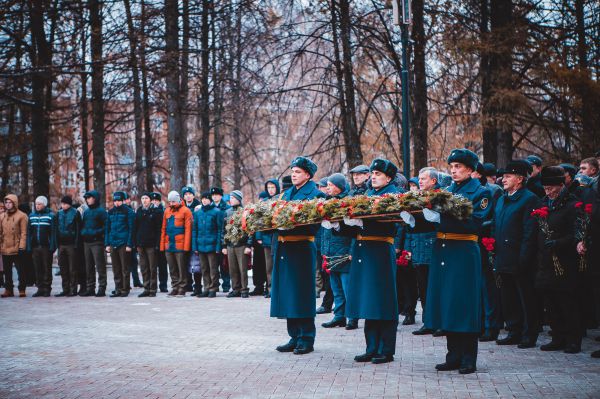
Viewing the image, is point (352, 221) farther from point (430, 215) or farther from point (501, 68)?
point (501, 68)

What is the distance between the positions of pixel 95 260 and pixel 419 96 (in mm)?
9493

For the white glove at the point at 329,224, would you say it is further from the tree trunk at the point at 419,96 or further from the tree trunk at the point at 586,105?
the tree trunk at the point at 419,96

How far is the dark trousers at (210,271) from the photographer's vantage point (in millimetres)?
17031

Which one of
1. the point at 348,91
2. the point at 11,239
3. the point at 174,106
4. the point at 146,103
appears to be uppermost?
the point at 146,103

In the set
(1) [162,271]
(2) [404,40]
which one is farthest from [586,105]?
(1) [162,271]

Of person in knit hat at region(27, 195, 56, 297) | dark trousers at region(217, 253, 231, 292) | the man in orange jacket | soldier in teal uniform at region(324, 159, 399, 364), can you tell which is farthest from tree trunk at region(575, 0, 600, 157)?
person in knit hat at region(27, 195, 56, 297)

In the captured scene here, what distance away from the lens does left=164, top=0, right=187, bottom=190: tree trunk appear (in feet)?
71.4

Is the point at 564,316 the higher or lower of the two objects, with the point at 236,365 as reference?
higher

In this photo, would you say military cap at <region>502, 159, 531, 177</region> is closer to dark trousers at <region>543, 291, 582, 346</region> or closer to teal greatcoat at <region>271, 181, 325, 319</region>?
dark trousers at <region>543, 291, 582, 346</region>

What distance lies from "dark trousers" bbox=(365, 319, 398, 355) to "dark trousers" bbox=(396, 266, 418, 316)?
345cm

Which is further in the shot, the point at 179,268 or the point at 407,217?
the point at 179,268

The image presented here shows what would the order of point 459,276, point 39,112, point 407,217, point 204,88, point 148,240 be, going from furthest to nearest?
point 204,88 < point 39,112 < point 148,240 < point 459,276 < point 407,217

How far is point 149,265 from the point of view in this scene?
17625 millimetres

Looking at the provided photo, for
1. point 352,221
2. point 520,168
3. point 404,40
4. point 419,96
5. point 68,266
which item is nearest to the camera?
point 352,221
